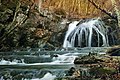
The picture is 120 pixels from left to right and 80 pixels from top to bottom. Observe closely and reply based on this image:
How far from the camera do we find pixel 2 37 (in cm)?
1570

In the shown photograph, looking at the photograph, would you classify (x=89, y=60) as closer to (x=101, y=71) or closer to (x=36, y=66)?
(x=101, y=71)

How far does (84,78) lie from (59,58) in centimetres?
384

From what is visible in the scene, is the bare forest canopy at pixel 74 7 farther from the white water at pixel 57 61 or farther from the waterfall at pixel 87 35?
the white water at pixel 57 61

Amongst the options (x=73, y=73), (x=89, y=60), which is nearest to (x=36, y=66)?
(x=89, y=60)

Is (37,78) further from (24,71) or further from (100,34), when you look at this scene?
(100,34)

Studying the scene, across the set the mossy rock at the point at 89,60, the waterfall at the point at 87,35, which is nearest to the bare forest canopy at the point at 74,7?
the waterfall at the point at 87,35

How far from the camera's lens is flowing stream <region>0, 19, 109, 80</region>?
863cm

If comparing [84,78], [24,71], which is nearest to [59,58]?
[24,71]

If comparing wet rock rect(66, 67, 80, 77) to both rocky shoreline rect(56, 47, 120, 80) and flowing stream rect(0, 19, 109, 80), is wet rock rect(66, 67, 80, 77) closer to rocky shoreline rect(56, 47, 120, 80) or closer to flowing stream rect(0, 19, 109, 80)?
rocky shoreline rect(56, 47, 120, 80)

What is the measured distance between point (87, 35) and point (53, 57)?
16.3ft

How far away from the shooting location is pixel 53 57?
1181cm

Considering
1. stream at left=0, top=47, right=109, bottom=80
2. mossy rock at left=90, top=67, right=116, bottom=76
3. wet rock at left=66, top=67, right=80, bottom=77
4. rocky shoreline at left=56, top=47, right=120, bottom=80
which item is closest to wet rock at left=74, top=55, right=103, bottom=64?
rocky shoreline at left=56, top=47, right=120, bottom=80

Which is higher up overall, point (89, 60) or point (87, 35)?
point (87, 35)

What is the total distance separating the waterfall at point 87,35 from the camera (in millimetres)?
16188
